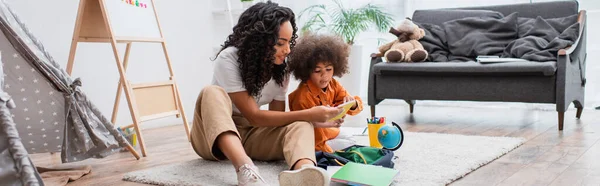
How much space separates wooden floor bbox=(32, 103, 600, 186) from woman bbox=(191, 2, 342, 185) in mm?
383

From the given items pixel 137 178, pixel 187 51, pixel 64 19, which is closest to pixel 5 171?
pixel 137 178

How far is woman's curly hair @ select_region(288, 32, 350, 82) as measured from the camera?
204 centimetres

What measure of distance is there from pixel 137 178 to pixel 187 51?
7.44 feet

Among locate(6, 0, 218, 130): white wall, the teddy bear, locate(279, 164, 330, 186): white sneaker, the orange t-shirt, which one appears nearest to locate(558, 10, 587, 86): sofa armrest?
the teddy bear

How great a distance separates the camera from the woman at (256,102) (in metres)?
1.77

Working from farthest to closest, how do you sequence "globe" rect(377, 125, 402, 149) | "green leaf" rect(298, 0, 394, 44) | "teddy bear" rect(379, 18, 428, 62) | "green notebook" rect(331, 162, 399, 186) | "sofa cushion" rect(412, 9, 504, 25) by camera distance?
"green leaf" rect(298, 0, 394, 44)
"sofa cushion" rect(412, 9, 504, 25)
"teddy bear" rect(379, 18, 428, 62)
"globe" rect(377, 125, 402, 149)
"green notebook" rect(331, 162, 399, 186)

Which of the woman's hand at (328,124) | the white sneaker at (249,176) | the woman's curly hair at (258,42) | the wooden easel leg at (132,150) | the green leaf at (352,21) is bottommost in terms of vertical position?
the wooden easel leg at (132,150)

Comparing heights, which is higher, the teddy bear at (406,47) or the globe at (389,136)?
the teddy bear at (406,47)

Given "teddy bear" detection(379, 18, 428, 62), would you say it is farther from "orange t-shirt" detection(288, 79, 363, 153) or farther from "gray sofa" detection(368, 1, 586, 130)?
"orange t-shirt" detection(288, 79, 363, 153)

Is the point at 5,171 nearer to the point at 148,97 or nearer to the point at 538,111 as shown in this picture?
the point at 148,97

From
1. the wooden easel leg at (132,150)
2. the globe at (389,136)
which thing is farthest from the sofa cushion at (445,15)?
the wooden easel leg at (132,150)

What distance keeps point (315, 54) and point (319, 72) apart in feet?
0.22

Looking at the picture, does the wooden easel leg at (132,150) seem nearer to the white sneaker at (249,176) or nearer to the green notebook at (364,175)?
the white sneaker at (249,176)

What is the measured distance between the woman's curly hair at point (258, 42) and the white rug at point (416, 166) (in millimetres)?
306
